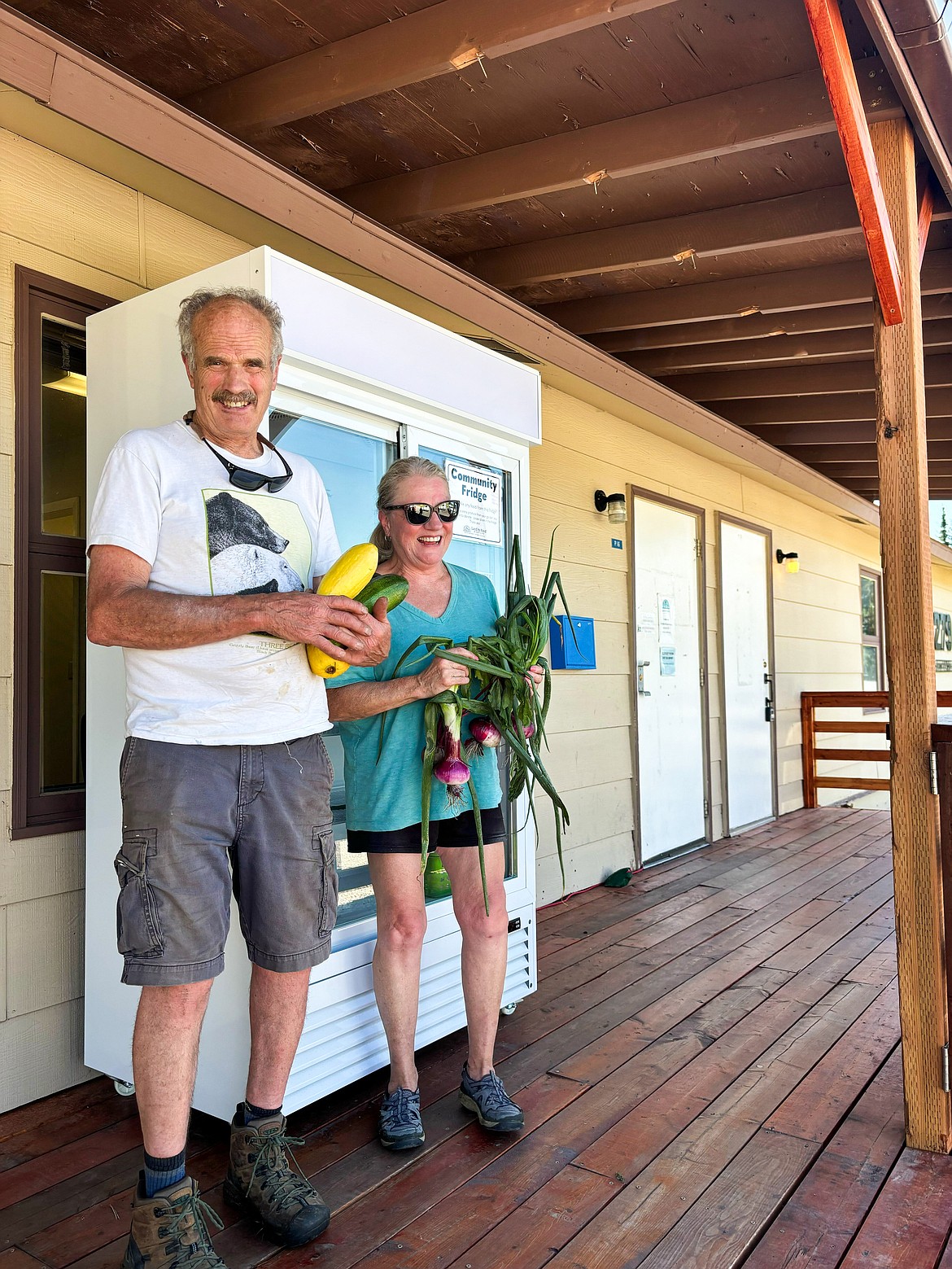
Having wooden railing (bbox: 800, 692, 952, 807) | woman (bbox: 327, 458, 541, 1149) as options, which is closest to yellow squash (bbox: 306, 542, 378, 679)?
woman (bbox: 327, 458, 541, 1149)

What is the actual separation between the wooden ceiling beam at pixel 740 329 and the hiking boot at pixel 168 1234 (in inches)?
160

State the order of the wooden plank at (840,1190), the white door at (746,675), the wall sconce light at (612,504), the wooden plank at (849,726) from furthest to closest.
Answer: the wooden plank at (849,726), the white door at (746,675), the wall sconce light at (612,504), the wooden plank at (840,1190)

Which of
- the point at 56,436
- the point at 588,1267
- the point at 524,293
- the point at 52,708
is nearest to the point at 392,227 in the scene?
the point at 524,293

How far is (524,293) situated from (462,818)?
8.92 feet

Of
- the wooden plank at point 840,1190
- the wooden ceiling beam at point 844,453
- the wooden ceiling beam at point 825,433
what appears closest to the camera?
the wooden plank at point 840,1190

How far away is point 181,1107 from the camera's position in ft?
5.26

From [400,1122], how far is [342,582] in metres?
1.26

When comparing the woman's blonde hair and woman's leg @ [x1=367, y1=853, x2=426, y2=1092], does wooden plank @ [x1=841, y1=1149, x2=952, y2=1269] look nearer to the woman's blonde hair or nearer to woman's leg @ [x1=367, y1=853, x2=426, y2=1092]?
woman's leg @ [x1=367, y1=853, x2=426, y2=1092]

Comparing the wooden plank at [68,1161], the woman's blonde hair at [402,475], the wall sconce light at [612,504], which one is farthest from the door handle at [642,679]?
the wooden plank at [68,1161]

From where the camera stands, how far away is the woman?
2.21 meters

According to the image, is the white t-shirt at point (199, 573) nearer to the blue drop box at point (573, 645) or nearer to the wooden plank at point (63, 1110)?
the wooden plank at point (63, 1110)

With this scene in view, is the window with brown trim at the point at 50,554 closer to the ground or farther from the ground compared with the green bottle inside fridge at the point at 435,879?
farther from the ground

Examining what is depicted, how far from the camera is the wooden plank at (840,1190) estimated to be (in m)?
1.76

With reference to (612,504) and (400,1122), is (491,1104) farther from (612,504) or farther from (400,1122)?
(612,504)
